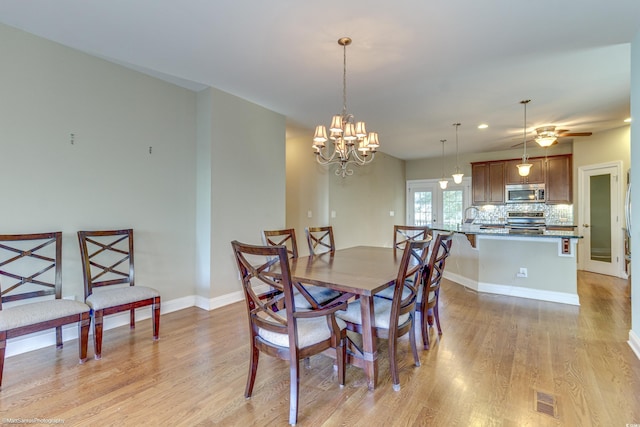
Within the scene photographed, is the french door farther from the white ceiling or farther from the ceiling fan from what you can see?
the white ceiling

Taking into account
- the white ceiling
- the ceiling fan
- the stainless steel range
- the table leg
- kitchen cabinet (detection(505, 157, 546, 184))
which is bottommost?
the table leg

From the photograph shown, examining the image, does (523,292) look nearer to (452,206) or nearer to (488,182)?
(488,182)

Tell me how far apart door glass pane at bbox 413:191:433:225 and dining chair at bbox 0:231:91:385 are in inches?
298

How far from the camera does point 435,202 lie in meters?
8.17

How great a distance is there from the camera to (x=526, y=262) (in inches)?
163

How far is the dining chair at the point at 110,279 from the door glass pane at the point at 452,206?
7.03m

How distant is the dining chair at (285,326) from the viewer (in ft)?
5.47

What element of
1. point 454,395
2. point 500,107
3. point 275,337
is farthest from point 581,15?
point 275,337

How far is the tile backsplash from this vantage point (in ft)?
21.0

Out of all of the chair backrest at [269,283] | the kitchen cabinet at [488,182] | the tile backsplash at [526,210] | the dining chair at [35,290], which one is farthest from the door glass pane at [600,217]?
the dining chair at [35,290]

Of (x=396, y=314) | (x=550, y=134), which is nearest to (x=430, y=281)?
(x=396, y=314)

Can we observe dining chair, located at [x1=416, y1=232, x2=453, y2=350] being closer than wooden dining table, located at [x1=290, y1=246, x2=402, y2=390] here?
No

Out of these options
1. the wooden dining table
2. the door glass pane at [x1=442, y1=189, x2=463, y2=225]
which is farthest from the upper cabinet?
the wooden dining table

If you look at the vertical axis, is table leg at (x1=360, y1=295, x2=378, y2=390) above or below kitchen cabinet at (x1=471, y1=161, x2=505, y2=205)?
below
